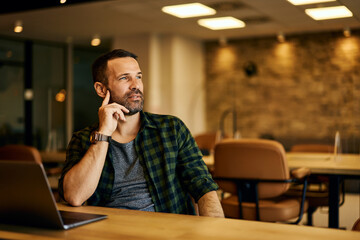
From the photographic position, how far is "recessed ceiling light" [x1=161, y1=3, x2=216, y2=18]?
6.48 metres

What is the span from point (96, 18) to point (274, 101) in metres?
3.88

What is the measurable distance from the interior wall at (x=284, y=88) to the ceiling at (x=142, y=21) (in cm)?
36

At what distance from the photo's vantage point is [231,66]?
9609mm

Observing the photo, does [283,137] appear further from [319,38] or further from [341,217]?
[341,217]

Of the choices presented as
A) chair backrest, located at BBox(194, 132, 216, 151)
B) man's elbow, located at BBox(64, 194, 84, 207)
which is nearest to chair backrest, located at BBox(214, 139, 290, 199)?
man's elbow, located at BBox(64, 194, 84, 207)

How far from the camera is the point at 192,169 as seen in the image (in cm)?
205

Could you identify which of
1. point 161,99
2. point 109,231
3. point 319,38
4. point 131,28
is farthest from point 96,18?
point 109,231

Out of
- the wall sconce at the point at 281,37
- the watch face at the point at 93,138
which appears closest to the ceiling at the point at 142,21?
the wall sconce at the point at 281,37

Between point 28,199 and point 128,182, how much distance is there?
2.10ft

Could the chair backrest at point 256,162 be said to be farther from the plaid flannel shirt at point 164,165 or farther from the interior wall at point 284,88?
the interior wall at point 284,88

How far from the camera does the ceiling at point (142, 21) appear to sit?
622cm

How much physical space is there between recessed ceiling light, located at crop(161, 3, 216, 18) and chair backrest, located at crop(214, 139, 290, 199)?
339 centimetres

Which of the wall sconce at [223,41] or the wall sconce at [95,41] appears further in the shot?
the wall sconce at [223,41]

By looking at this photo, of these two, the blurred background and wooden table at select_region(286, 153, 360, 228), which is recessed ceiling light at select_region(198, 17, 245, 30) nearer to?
the blurred background
